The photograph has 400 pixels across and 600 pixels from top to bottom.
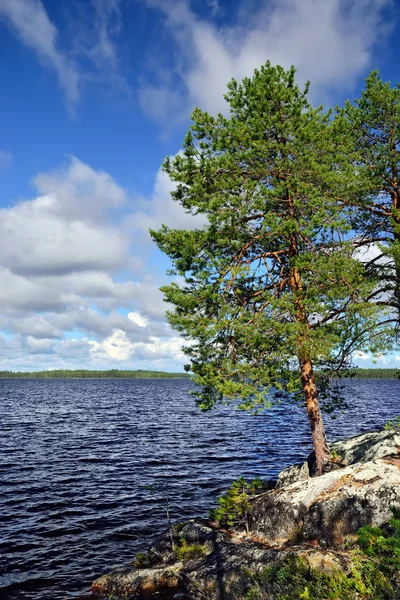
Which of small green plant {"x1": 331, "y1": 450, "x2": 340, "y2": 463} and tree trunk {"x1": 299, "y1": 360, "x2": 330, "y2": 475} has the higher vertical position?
tree trunk {"x1": 299, "y1": 360, "x2": 330, "y2": 475}

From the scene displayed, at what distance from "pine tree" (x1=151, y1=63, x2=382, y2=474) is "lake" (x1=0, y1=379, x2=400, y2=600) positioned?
22.2 ft

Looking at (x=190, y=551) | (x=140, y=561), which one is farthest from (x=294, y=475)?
(x=140, y=561)

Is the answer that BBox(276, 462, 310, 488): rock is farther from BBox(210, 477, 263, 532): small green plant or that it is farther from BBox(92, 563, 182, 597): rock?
BBox(92, 563, 182, 597): rock

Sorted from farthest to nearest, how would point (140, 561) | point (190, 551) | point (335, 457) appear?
1. point (335, 457)
2. point (140, 561)
3. point (190, 551)

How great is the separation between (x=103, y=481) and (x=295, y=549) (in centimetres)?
1536

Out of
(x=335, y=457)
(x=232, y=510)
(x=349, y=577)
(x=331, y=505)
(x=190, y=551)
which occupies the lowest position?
(x=190, y=551)

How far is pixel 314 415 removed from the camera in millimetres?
15578

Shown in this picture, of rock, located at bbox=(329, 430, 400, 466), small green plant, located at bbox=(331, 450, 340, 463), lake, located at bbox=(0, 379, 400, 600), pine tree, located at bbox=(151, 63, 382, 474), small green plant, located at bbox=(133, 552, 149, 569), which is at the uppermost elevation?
pine tree, located at bbox=(151, 63, 382, 474)

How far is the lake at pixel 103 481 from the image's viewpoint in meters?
13.5

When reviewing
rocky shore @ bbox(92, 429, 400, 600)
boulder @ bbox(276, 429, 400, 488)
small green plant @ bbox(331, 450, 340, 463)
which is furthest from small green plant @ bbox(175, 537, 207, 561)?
small green plant @ bbox(331, 450, 340, 463)

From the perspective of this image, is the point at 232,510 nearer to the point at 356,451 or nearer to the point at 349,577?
the point at 356,451

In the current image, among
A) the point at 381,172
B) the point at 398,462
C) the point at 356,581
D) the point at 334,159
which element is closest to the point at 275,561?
the point at 356,581

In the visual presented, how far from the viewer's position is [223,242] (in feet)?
49.1

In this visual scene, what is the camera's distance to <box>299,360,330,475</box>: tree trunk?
15.6 meters
